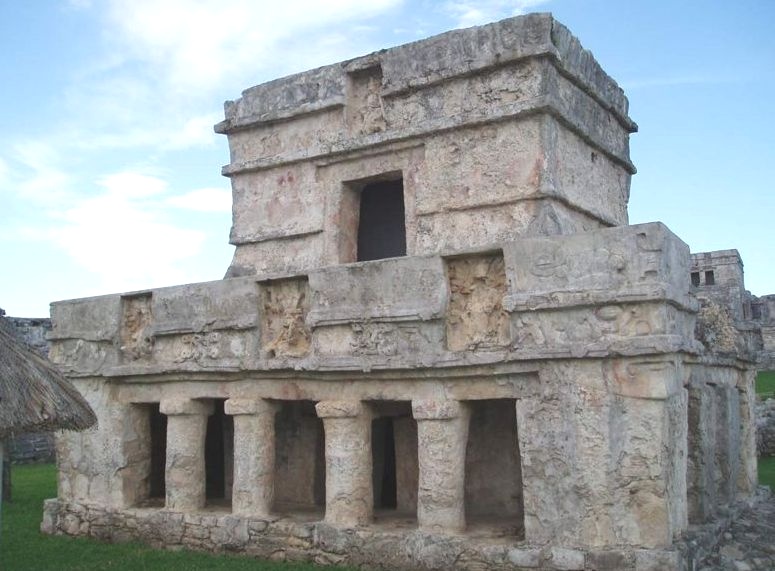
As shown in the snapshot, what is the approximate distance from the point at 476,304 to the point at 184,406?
3.64m

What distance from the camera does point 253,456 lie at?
26.7 feet

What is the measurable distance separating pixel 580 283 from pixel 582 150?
9.97ft

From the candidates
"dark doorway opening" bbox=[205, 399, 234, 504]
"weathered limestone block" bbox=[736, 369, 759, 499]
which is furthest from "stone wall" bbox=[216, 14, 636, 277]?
"weathered limestone block" bbox=[736, 369, 759, 499]

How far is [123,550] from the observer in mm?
8352

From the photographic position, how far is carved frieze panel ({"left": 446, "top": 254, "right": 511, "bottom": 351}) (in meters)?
7.00

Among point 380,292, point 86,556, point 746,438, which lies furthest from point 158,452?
point 746,438

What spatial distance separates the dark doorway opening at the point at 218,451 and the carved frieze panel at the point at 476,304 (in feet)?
13.1

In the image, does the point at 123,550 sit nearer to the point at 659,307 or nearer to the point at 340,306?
the point at 340,306

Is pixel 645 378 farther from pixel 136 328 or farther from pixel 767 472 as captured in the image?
pixel 767 472

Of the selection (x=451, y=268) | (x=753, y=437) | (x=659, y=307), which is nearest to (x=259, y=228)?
(x=451, y=268)

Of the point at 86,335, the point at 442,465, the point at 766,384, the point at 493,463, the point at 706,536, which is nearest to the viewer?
the point at 706,536

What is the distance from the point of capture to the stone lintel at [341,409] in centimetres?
755

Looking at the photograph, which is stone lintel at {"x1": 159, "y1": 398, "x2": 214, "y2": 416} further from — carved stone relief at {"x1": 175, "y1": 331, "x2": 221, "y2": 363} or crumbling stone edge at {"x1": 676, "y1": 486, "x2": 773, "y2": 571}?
crumbling stone edge at {"x1": 676, "y1": 486, "x2": 773, "y2": 571}

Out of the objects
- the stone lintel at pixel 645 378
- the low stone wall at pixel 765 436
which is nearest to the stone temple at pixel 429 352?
the stone lintel at pixel 645 378
